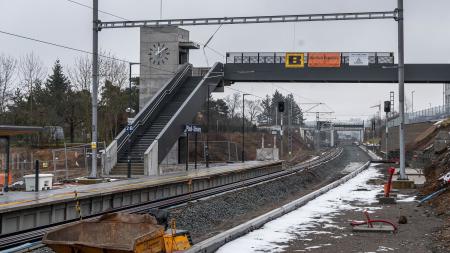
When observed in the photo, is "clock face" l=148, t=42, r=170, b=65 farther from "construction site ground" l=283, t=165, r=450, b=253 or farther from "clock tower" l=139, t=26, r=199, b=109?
"construction site ground" l=283, t=165, r=450, b=253

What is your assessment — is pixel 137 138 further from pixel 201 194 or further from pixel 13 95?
pixel 13 95

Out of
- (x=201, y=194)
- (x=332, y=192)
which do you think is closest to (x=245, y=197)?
(x=201, y=194)

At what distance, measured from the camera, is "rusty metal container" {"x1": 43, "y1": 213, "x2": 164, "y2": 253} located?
962 centimetres

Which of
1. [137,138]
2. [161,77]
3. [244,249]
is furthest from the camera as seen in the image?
[161,77]

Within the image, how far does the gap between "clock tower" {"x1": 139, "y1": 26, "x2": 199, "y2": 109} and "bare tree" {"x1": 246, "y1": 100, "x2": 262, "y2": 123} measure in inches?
3619

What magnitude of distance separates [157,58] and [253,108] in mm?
97238

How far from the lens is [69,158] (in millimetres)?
48625

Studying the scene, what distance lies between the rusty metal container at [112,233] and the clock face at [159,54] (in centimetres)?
4276

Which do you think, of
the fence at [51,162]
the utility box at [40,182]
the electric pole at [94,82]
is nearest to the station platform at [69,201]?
the utility box at [40,182]

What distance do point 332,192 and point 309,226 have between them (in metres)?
10.8

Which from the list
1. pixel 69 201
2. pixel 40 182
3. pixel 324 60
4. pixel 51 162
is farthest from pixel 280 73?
pixel 69 201

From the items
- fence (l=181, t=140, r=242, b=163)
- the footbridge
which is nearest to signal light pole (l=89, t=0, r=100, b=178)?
the footbridge

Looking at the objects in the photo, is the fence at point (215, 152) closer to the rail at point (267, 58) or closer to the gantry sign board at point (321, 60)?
the rail at point (267, 58)

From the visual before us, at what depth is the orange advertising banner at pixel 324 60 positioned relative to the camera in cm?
5341
